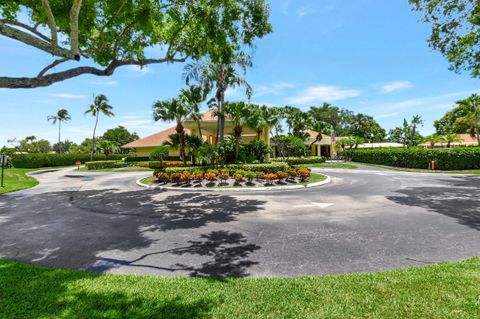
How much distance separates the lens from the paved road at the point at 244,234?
5.25 metres

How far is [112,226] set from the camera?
812 centimetres

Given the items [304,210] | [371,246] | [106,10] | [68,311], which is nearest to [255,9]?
[106,10]

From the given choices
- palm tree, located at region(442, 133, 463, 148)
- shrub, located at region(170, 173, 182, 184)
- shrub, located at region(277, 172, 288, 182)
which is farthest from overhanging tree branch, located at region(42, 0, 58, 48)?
palm tree, located at region(442, 133, 463, 148)

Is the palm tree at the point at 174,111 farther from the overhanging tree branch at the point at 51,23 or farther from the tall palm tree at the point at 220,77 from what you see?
the overhanging tree branch at the point at 51,23

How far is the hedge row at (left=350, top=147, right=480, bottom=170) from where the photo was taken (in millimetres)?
25547

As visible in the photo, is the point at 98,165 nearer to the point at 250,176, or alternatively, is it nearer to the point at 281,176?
the point at 250,176

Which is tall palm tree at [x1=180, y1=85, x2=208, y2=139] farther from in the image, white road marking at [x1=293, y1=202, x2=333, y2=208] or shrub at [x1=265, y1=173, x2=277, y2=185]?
white road marking at [x1=293, y1=202, x2=333, y2=208]

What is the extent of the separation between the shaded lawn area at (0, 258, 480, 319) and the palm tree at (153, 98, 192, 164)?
756 inches

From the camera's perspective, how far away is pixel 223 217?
29.6 ft

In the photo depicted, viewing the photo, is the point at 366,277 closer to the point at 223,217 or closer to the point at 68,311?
the point at 68,311

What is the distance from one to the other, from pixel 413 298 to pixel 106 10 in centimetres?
1279

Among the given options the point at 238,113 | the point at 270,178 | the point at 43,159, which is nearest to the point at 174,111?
the point at 238,113

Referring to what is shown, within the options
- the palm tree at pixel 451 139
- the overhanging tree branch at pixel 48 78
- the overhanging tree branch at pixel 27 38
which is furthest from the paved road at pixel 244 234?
the palm tree at pixel 451 139

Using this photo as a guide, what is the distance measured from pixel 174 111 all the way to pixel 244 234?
18.1 meters
